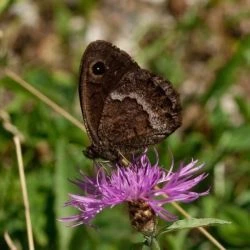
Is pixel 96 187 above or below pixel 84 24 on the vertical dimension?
below

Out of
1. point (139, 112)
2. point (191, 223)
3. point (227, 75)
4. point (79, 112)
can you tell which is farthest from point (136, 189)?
point (79, 112)

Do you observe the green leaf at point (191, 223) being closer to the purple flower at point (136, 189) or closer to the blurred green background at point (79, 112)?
the purple flower at point (136, 189)

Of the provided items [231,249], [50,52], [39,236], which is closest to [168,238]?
[231,249]

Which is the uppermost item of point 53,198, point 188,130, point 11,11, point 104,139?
point 11,11

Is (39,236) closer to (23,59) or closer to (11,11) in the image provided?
(23,59)

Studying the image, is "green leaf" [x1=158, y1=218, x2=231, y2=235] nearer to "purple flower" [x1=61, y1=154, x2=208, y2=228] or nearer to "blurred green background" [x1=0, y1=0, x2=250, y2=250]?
"purple flower" [x1=61, y1=154, x2=208, y2=228]

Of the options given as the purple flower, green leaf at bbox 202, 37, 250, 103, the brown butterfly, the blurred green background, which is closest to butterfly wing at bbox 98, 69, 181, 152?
the brown butterfly

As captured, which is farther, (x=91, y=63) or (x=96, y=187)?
(x=91, y=63)
